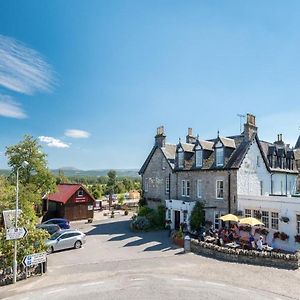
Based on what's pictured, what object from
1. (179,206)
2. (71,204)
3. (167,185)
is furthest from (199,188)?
(71,204)

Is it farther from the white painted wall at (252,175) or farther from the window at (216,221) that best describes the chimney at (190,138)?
the window at (216,221)

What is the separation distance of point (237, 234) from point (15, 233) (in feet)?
61.7

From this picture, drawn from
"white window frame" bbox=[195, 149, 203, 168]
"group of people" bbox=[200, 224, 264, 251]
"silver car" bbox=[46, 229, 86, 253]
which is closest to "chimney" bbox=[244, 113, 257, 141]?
"white window frame" bbox=[195, 149, 203, 168]

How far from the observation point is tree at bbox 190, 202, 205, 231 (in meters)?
31.8

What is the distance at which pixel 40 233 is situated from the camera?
2041 cm

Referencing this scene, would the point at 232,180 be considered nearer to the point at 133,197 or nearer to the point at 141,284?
the point at 141,284

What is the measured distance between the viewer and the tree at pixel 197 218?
31.8 metres

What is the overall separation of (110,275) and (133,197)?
6188 centimetres

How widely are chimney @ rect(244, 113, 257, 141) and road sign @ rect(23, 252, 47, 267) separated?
2217cm

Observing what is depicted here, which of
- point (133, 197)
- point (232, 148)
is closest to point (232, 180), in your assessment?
point (232, 148)

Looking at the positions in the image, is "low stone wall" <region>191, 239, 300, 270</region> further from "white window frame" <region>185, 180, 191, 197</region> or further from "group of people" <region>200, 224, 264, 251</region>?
"white window frame" <region>185, 180, 191, 197</region>

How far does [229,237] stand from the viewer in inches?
1077

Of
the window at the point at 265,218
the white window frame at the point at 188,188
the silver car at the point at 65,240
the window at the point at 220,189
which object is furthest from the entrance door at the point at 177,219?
the silver car at the point at 65,240

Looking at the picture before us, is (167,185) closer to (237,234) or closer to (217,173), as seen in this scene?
(217,173)
